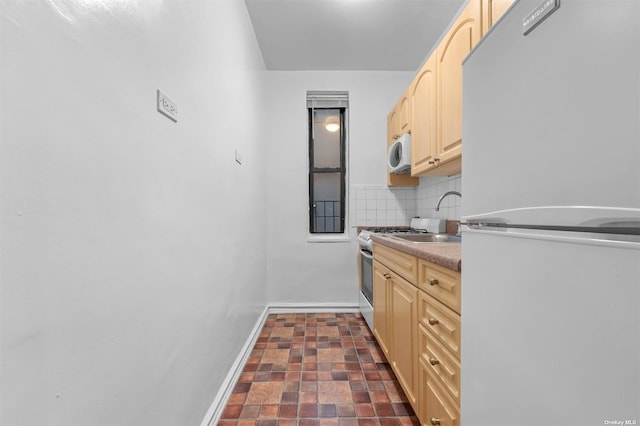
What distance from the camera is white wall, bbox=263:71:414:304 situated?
2.92 metres

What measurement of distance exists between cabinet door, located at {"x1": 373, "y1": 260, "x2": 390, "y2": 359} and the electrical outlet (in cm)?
146

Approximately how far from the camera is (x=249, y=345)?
6.57ft

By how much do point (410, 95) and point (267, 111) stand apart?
1.52 metres

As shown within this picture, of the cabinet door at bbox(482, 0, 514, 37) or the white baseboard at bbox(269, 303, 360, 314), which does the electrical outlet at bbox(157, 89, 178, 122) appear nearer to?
the cabinet door at bbox(482, 0, 514, 37)

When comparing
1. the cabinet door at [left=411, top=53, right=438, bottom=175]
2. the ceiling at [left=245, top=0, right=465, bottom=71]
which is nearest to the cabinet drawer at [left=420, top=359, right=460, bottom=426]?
the cabinet door at [left=411, top=53, right=438, bottom=175]

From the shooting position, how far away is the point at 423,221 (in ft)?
8.10

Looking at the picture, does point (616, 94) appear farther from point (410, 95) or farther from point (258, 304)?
point (258, 304)

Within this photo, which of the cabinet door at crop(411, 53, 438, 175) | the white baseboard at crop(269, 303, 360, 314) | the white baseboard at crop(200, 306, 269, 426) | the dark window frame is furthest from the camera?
the dark window frame

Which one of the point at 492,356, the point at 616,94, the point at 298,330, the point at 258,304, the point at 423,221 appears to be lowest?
the point at 298,330

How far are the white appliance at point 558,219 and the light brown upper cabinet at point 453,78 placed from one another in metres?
0.79

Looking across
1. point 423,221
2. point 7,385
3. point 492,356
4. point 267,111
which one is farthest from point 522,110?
point 267,111

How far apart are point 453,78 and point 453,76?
1cm

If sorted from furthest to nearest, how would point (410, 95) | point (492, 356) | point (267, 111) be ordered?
point (267, 111) < point (410, 95) < point (492, 356)

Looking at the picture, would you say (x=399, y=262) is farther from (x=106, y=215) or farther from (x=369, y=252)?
(x=106, y=215)
